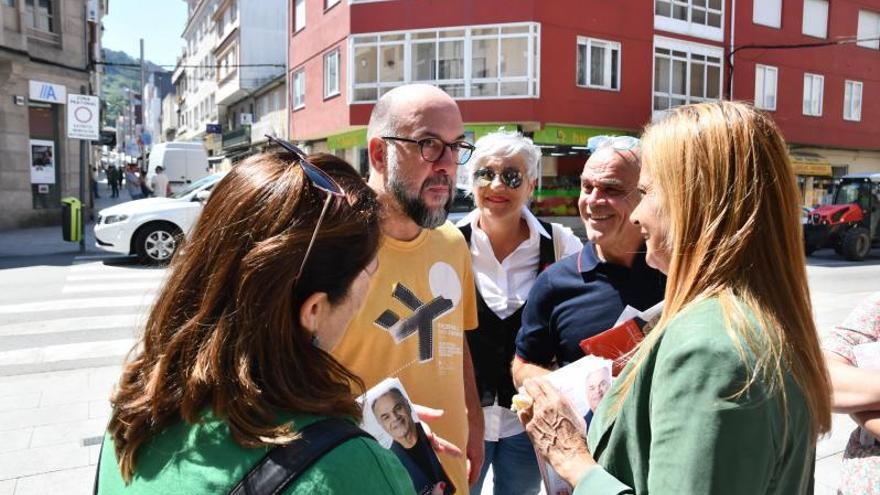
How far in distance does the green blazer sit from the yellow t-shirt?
2.97ft

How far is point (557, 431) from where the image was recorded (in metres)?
1.55

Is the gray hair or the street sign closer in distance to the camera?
the gray hair

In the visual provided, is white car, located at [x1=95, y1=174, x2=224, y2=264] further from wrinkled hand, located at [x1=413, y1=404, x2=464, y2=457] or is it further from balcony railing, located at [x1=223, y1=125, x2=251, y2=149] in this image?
balcony railing, located at [x1=223, y1=125, x2=251, y2=149]

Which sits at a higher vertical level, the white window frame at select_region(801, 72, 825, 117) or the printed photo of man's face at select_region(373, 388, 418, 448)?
the white window frame at select_region(801, 72, 825, 117)

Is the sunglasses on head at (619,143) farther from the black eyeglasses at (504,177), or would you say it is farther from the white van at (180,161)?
the white van at (180,161)

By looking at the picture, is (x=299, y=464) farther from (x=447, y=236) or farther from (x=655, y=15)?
(x=655, y=15)

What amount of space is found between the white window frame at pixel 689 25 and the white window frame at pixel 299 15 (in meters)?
13.6

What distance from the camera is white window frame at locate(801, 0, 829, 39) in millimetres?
25688

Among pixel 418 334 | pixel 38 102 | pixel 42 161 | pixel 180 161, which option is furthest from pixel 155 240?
pixel 180 161

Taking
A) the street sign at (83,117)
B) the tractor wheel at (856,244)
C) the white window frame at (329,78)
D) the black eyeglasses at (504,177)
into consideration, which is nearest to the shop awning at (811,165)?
the tractor wheel at (856,244)

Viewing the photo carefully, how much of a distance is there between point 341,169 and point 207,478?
0.61 meters

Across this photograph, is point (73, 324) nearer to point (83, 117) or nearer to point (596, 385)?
point (596, 385)

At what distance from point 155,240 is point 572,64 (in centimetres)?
1377

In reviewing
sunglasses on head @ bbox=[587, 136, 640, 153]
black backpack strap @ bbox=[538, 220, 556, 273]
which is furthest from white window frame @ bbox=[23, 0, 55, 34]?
sunglasses on head @ bbox=[587, 136, 640, 153]
